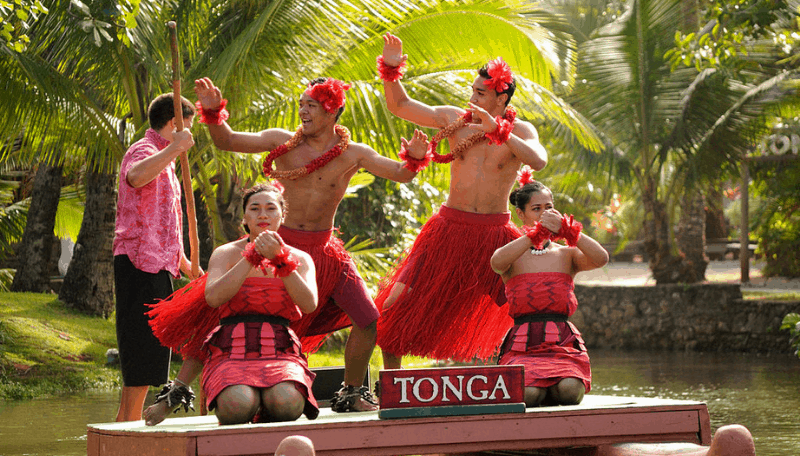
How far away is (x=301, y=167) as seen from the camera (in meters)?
4.32

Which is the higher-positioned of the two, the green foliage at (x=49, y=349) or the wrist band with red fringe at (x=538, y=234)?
the wrist band with red fringe at (x=538, y=234)

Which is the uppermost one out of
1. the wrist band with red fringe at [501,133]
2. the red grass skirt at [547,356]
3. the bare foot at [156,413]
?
the wrist band with red fringe at [501,133]

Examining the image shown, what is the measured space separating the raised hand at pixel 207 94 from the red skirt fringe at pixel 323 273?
1.88 feet

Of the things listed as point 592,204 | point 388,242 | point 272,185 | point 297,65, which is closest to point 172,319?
point 272,185

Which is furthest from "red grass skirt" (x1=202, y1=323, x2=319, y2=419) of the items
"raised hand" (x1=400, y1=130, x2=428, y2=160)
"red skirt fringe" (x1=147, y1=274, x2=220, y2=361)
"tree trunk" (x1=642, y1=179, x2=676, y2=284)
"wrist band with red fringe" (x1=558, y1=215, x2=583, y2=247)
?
"tree trunk" (x1=642, y1=179, x2=676, y2=284)

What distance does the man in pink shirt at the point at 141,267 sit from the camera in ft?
14.3

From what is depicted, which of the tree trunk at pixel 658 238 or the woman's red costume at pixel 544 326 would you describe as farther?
the tree trunk at pixel 658 238

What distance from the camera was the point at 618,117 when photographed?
13.9m

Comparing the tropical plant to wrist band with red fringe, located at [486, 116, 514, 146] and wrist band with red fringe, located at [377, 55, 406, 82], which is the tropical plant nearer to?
wrist band with red fringe, located at [377, 55, 406, 82]

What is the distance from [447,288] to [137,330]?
4.41 ft

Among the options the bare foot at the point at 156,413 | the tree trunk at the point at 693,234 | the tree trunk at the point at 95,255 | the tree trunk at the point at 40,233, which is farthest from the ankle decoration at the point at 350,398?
the tree trunk at the point at 693,234

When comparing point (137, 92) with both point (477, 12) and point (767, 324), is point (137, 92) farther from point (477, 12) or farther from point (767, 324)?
point (767, 324)

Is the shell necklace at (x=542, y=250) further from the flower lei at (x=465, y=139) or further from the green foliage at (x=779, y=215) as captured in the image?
the green foliage at (x=779, y=215)

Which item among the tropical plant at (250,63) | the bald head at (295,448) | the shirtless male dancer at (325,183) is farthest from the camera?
the tropical plant at (250,63)
